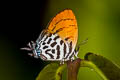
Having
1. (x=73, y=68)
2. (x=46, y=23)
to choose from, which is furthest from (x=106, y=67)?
(x=46, y=23)

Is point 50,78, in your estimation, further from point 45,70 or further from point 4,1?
point 4,1

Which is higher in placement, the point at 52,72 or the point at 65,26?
the point at 65,26

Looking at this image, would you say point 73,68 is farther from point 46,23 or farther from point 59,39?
point 46,23

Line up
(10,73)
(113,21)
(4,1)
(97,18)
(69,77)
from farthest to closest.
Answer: (4,1)
(10,73)
(97,18)
(113,21)
(69,77)

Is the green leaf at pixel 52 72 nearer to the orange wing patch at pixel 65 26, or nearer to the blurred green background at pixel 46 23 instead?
the orange wing patch at pixel 65 26

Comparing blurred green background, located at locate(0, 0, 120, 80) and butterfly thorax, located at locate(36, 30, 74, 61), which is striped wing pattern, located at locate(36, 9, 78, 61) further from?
blurred green background, located at locate(0, 0, 120, 80)

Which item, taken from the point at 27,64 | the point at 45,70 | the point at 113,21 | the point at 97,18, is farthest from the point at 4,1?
the point at 45,70
